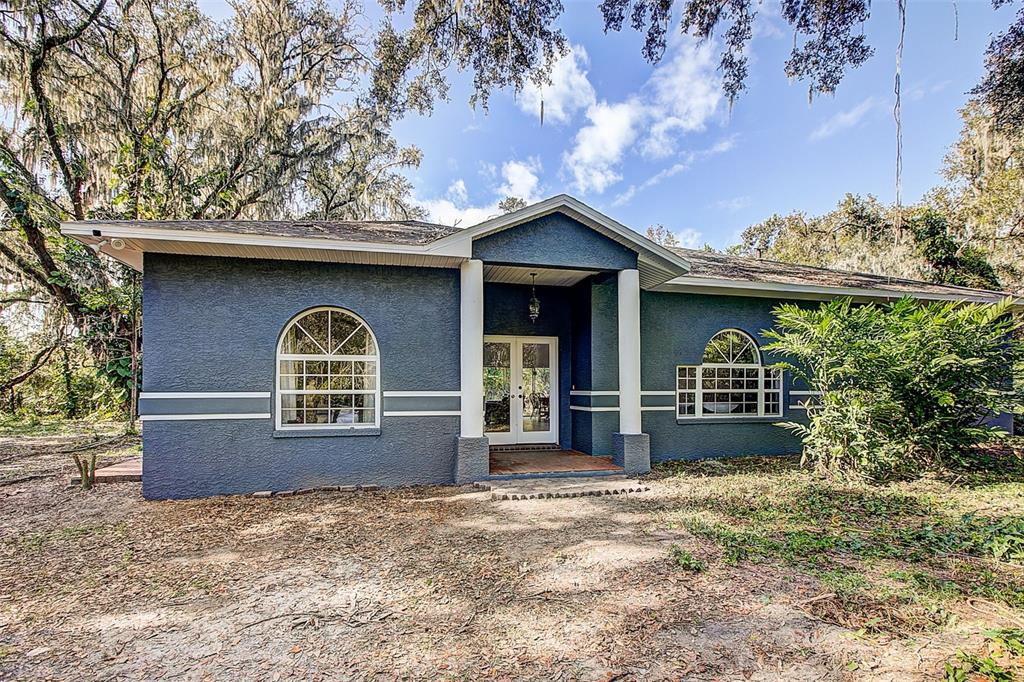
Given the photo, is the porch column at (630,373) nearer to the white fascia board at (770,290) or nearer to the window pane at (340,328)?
the white fascia board at (770,290)

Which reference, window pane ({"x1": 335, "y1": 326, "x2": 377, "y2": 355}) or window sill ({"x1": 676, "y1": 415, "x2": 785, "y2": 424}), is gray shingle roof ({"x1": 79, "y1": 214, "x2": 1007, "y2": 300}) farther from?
window sill ({"x1": 676, "y1": 415, "x2": 785, "y2": 424})

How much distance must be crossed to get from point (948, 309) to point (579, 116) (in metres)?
13.6

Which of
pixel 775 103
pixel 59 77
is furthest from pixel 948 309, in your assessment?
pixel 59 77

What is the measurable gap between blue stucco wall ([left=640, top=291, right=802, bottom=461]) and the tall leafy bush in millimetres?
1645

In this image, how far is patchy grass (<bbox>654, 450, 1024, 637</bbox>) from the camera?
10.9 ft

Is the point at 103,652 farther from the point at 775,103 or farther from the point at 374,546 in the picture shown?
the point at 775,103

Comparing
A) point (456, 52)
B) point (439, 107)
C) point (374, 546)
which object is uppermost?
point (439, 107)

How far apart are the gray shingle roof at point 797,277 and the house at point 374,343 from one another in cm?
26

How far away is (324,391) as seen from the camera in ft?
21.7

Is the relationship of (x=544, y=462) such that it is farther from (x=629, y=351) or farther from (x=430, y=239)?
(x=430, y=239)

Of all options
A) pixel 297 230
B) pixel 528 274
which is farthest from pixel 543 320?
pixel 297 230

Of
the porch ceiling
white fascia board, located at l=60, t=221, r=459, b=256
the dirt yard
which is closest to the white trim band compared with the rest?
the dirt yard

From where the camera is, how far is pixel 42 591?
3.62 meters

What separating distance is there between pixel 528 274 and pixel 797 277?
538 cm
